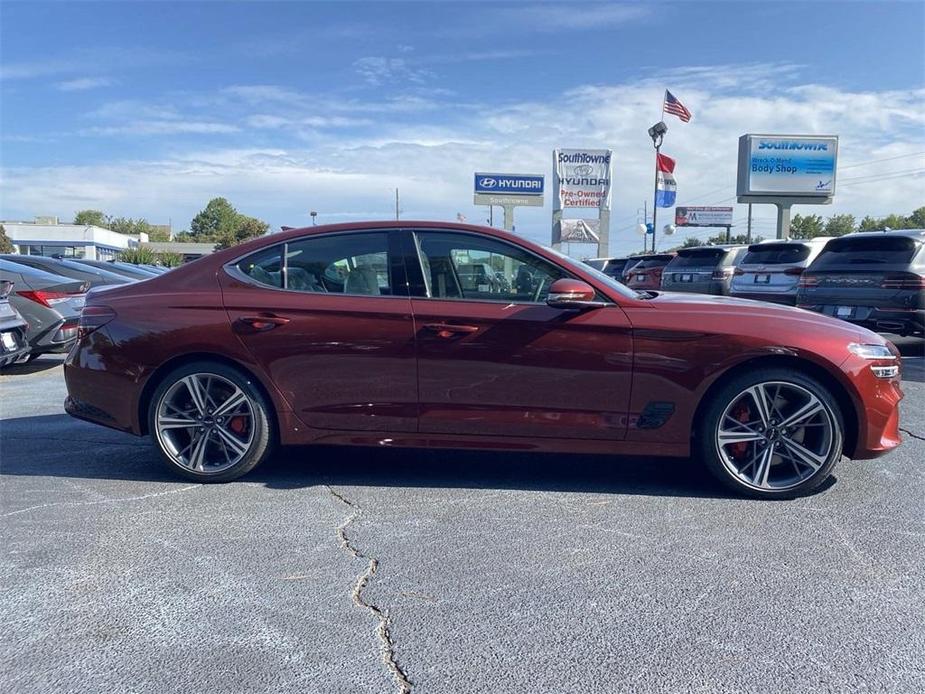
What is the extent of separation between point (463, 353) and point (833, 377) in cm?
211

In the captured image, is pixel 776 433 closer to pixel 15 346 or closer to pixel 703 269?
pixel 15 346

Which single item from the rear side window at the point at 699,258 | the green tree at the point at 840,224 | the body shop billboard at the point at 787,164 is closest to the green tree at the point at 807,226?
the green tree at the point at 840,224

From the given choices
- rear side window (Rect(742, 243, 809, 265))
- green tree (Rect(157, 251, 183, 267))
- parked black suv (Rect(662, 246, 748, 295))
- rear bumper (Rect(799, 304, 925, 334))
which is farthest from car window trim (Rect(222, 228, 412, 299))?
green tree (Rect(157, 251, 183, 267))

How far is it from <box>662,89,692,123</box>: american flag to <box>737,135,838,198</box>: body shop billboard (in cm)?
780

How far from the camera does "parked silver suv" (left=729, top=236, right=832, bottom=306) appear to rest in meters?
12.0

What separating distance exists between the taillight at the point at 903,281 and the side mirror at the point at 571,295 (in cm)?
655

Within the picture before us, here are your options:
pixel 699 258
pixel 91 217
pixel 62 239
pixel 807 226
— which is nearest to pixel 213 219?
pixel 91 217

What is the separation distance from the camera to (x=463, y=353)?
14.3ft

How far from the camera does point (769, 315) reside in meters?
4.36

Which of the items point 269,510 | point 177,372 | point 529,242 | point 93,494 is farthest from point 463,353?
point 93,494

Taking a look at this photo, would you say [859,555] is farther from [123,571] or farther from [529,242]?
[123,571]

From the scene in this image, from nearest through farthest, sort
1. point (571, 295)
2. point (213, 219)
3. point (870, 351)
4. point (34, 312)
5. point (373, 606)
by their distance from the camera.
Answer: point (373, 606) < point (571, 295) < point (870, 351) < point (34, 312) < point (213, 219)

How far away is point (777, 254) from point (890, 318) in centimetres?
340

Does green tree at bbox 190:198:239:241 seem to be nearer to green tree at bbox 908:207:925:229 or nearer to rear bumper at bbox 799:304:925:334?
green tree at bbox 908:207:925:229
